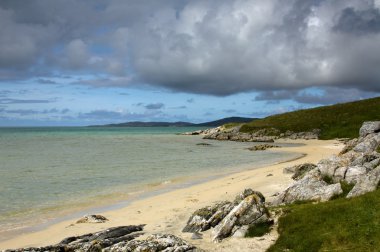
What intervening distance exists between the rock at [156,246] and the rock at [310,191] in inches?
373

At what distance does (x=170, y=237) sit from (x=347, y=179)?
45.3 ft

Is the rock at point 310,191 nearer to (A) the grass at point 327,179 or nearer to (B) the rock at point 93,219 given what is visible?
(A) the grass at point 327,179

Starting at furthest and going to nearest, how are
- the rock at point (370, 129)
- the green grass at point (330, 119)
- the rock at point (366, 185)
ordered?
the green grass at point (330, 119) < the rock at point (370, 129) < the rock at point (366, 185)

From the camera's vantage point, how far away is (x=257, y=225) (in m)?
18.6

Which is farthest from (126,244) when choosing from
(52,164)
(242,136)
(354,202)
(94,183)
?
(242,136)

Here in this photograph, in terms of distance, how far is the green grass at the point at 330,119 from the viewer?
12400cm

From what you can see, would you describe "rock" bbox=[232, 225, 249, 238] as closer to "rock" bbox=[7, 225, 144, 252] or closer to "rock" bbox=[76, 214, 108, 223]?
"rock" bbox=[7, 225, 144, 252]

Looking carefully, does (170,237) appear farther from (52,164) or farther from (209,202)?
(52,164)

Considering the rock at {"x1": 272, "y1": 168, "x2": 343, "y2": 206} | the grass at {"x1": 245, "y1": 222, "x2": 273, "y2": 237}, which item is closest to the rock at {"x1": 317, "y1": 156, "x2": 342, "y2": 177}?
the rock at {"x1": 272, "y1": 168, "x2": 343, "y2": 206}

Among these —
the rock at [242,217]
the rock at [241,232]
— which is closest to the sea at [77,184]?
the rock at [242,217]

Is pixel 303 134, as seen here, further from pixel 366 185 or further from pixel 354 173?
pixel 366 185

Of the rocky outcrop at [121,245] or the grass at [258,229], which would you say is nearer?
Answer: the rocky outcrop at [121,245]

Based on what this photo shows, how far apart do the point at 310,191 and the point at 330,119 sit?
124238 millimetres

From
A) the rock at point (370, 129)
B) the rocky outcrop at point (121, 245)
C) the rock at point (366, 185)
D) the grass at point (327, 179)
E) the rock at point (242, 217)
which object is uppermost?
the rock at point (370, 129)
